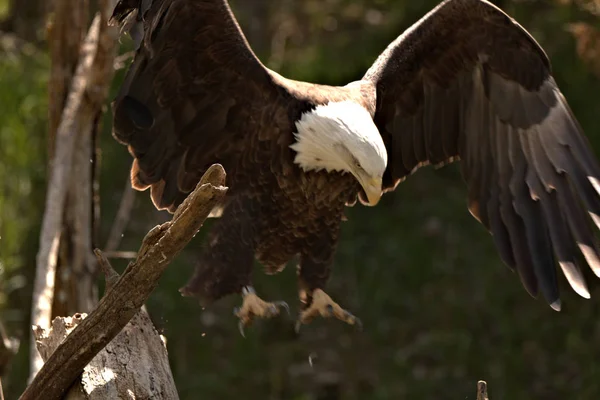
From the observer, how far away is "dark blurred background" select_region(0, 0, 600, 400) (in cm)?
831

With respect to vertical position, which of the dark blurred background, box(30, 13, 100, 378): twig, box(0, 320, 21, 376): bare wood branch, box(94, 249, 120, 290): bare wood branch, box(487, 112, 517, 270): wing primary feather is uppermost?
box(94, 249, 120, 290): bare wood branch

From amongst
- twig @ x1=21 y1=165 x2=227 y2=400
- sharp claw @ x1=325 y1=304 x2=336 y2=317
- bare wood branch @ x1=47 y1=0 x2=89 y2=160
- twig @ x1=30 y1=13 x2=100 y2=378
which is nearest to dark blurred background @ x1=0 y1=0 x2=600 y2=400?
bare wood branch @ x1=47 y1=0 x2=89 y2=160

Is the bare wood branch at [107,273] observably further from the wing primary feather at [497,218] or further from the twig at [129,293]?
the wing primary feather at [497,218]

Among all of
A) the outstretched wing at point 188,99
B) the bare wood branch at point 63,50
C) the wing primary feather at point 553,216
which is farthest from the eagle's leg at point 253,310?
the bare wood branch at point 63,50

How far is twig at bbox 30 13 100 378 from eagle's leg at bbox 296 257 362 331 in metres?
1.13

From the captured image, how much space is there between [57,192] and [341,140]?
5.10 feet

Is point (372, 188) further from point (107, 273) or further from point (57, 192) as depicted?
point (57, 192)

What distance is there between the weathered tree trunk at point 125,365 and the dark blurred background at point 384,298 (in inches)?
172

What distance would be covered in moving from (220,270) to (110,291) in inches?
54.5

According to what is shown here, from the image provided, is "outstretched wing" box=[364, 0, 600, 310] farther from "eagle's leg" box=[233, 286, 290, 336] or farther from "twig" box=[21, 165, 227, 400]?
"twig" box=[21, 165, 227, 400]

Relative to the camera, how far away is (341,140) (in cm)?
431

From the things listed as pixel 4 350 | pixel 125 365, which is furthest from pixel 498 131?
pixel 4 350

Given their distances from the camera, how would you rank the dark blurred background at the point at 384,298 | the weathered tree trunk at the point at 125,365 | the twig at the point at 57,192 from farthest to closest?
1. the dark blurred background at the point at 384,298
2. the twig at the point at 57,192
3. the weathered tree trunk at the point at 125,365

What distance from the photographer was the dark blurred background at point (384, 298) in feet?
27.3
